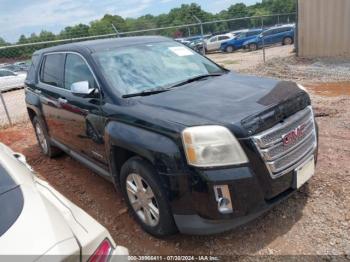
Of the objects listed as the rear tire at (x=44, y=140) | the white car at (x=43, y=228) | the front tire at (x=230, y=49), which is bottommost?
the front tire at (x=230, y=49)

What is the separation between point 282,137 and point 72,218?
5.61 ft

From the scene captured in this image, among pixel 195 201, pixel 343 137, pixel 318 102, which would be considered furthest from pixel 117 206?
pixel 318 102

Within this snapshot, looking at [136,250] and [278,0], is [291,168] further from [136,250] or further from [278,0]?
[278,0]

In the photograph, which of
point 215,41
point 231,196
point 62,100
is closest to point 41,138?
point 62,100

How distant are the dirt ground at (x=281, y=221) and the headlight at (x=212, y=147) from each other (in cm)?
87

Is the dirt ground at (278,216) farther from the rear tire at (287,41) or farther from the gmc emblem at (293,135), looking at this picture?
the rear tire at (287,41)

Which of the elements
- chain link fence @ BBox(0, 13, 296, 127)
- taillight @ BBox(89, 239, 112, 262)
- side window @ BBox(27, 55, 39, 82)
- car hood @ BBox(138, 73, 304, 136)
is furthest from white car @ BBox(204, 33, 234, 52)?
taillight @ BBox(89, 239, 112, 262)

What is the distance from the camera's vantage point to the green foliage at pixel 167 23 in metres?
16.0

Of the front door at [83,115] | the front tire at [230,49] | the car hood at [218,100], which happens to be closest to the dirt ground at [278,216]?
the front door at [83,115]

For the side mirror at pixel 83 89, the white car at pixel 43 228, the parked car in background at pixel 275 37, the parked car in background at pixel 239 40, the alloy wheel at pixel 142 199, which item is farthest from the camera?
the parked car in background at pixel 239 40

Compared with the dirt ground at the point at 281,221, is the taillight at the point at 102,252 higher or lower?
higher

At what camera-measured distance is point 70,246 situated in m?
1.55

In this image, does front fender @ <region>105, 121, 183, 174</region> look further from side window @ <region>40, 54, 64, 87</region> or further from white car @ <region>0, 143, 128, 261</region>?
side window @ <region>40, 54, 64, 87</region>

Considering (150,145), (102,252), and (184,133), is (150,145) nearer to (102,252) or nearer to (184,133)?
(184,133)
